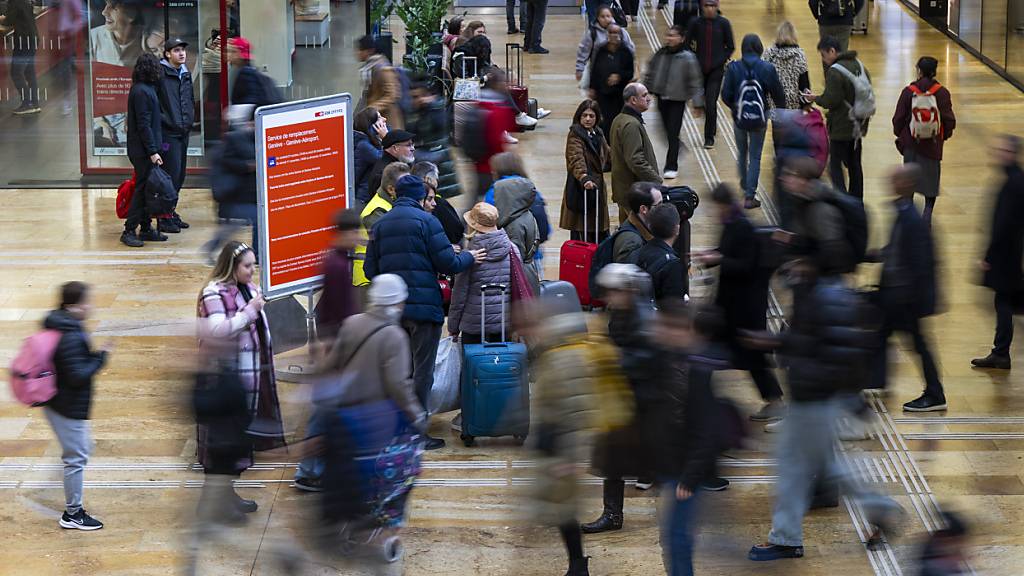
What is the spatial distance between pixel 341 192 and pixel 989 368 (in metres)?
4.93

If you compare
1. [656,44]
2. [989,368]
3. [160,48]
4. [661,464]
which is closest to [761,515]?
[661,464]

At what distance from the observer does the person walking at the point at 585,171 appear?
1285 cm

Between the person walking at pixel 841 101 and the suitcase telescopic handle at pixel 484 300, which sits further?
the person walking at pixel 841 101

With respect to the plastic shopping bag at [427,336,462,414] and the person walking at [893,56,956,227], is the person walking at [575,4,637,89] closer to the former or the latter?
the person walking at [893,56,956,227]

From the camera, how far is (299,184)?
34.9 feet

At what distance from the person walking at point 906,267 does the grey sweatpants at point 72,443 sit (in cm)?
480

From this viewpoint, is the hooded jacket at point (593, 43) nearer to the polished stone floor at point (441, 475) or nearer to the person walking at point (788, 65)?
the person walking at point (788, 65)

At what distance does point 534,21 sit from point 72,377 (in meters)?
16.4

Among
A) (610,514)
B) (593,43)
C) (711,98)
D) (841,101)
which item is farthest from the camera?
(711,98)

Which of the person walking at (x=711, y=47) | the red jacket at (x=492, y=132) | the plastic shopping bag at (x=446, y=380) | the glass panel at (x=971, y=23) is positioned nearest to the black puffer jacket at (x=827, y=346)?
the plastic shopping bag at (x=446, y=380)

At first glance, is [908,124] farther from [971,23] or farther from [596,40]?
[971,23]

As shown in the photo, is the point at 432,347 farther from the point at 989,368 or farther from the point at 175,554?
the point at 989,368

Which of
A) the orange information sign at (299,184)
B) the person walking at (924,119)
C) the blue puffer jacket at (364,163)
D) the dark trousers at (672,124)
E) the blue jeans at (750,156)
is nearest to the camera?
the orange information sign at (299,184)

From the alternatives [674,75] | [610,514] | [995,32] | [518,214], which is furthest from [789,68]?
[995,32]
